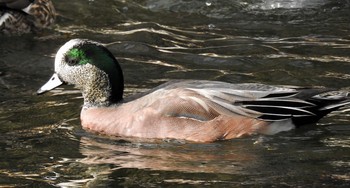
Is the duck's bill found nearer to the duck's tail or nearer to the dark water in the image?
the dark water

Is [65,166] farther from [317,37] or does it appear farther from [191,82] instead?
[317,37]

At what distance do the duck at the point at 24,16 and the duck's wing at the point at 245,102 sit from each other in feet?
13.4

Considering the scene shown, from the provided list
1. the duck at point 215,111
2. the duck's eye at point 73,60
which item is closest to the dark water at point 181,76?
the duck at point 215,111

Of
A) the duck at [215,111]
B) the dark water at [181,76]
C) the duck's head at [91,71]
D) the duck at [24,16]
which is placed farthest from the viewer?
the duck at [24,16]

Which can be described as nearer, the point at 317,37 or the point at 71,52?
the point at 71,52

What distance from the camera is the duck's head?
25.8 ft

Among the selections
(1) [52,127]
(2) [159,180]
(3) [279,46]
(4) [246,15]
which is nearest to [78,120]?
(1) [52,127]

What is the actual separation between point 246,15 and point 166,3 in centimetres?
117

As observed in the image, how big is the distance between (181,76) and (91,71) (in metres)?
1.66

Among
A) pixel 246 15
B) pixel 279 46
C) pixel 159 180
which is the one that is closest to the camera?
pixel 159 180

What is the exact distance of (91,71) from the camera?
26.0ft

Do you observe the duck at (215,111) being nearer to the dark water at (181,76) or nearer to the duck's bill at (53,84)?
the dark water at (181,76)

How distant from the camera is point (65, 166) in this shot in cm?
692

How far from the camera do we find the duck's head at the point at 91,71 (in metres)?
7.88
